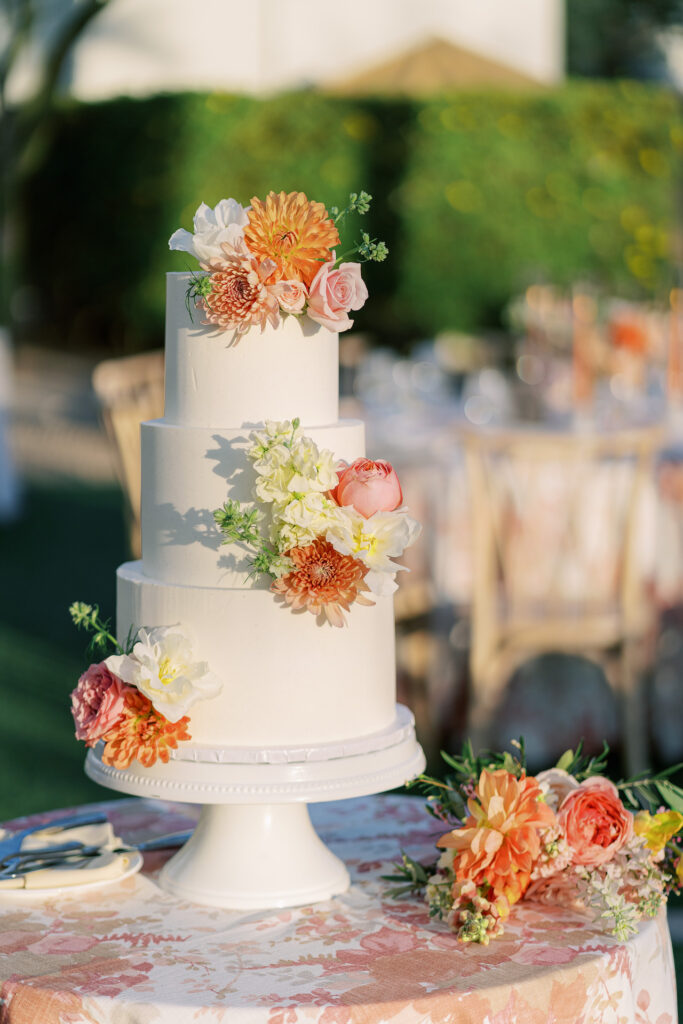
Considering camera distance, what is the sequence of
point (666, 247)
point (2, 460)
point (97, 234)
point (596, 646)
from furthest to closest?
1. point (97, 234)
2. point (666, 247)
3. point (2, 460)
4. point (596, 646)

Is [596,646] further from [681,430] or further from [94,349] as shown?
[94,349]

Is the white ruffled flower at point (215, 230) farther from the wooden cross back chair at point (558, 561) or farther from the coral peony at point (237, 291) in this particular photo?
the wooden cross back chair at point (558, 561)

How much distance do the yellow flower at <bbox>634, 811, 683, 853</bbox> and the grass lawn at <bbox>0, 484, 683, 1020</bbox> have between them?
5.62 feet

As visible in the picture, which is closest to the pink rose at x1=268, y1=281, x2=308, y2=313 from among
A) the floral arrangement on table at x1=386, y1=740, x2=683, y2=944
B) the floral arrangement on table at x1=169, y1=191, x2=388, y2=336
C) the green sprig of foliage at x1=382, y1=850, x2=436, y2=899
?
the floral arrangement on table at x1=169, y1=191, x2=388, y2=336

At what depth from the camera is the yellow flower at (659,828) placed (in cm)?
186

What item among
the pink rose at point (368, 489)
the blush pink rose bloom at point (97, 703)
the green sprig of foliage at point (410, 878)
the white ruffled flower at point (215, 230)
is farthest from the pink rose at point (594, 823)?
the white ruffled flower at point (215, 230)

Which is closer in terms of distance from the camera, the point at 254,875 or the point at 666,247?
the point at 254,875

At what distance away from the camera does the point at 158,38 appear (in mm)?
16312

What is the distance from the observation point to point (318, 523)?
1787mm

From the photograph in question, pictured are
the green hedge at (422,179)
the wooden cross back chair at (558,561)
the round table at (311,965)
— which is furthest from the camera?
the green hedge at (422,179)

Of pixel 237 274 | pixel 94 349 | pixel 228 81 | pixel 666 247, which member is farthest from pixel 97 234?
pixel 237 274

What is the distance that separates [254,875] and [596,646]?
3042 millimetres

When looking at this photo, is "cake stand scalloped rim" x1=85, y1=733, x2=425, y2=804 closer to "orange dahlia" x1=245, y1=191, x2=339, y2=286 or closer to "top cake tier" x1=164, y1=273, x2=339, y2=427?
"top cake tier" x1=164, y1=273, x2=339, y2=427

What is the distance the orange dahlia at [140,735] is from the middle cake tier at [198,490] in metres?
0.18
